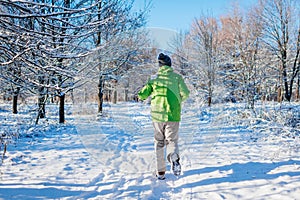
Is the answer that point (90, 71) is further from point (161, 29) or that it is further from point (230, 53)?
point (230, 53)

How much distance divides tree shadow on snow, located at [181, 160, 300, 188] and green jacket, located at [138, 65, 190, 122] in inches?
35.2

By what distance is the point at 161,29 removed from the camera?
20.8 ft

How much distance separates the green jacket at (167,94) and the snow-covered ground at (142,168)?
87cm

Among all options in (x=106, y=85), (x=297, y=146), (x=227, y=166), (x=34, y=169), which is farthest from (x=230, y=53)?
(x=34, y=169)

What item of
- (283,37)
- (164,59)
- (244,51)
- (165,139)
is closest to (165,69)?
(164,59)

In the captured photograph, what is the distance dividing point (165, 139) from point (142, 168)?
77cm

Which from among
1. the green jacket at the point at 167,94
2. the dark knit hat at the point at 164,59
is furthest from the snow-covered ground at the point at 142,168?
the dark knit hat at the point at 164,59

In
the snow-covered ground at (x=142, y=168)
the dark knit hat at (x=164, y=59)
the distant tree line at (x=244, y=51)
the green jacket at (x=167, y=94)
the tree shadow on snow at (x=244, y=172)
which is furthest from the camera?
the distant tree line at (x=244, y=51)

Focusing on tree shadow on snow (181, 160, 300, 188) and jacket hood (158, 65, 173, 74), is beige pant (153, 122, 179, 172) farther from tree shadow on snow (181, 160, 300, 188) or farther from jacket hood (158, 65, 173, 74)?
jacket hood (158, 65, 173, 74)

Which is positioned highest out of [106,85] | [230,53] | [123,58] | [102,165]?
[230,53]

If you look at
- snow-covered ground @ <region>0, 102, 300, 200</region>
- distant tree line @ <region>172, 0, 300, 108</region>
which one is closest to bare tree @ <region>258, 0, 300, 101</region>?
distant tree line @ <region>172, 0, 300, 108</region>

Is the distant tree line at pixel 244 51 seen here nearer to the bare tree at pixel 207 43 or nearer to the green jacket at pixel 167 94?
the bare tree at pixel 207 43

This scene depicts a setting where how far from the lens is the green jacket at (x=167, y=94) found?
→ 3363mm

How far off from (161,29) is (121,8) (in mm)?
3540
